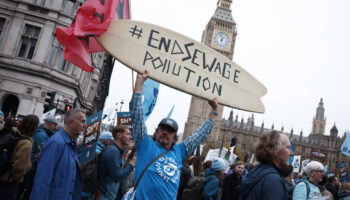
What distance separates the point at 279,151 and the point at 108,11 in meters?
2.70

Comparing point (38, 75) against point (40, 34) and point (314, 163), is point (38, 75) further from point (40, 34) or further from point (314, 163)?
point (314, 163)

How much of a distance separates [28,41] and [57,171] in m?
16.1

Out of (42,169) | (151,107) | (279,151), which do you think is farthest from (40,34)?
(279,151)

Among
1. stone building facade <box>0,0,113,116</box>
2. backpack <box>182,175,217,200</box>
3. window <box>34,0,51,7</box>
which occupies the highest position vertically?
window <box>34,0,51,7</box>

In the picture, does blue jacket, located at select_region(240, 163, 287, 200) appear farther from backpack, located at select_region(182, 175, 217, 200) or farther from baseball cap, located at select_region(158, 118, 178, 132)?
backpack, located at select_region(182, 175, 217, 200)

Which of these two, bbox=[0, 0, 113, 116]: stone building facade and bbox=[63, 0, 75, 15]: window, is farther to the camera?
bbox=[63, 0, 75, 15]: window

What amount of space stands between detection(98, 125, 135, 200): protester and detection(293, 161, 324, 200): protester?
218 cm

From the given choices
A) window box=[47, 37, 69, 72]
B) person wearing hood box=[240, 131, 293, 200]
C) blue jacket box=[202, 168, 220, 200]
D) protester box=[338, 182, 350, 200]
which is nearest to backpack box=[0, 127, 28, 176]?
blue jacket box=[202, 168, 220, 200]

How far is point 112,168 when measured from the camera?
355 centimetres

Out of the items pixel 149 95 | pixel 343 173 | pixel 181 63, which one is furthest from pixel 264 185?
pixel 343 173

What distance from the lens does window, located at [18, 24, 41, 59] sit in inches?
645

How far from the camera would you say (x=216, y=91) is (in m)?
3.17

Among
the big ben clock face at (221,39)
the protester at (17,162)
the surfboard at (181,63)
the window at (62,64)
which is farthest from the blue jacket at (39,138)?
the big ben clock face at (221,39)

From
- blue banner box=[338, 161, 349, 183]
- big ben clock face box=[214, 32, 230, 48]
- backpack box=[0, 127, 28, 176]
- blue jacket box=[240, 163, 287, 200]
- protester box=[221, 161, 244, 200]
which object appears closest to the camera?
blue jacket box=[240, 163, 287, 200]
